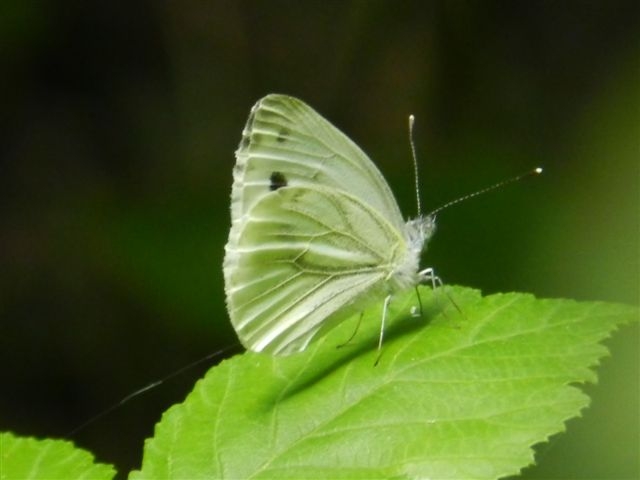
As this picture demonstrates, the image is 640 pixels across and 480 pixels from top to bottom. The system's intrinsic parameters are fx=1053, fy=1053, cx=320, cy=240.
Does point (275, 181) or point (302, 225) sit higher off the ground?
point (275, 181)

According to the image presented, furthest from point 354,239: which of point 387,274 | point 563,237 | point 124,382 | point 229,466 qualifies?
point 124,382

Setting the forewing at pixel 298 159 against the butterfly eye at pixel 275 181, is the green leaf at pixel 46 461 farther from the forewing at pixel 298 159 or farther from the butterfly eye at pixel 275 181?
the butterfly eye at pixel 275 181

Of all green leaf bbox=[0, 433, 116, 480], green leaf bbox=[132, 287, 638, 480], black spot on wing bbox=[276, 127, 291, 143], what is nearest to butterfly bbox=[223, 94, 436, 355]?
black spot on wing bbox=[276, 127, 291, 143]

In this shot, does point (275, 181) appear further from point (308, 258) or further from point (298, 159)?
point (308, 258)

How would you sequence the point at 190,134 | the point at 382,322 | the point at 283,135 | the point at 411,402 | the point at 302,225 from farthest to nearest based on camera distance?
the point at 190,134 < the point at 302,225 < the point at 283,135 < the point at 382,322 < the point at 411,402

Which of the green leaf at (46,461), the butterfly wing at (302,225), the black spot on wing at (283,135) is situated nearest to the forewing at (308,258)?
the butterfly wing at (302,225)

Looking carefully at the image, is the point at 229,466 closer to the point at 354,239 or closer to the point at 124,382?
the point at 354,239

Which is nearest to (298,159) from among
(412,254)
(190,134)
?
(412,254)
